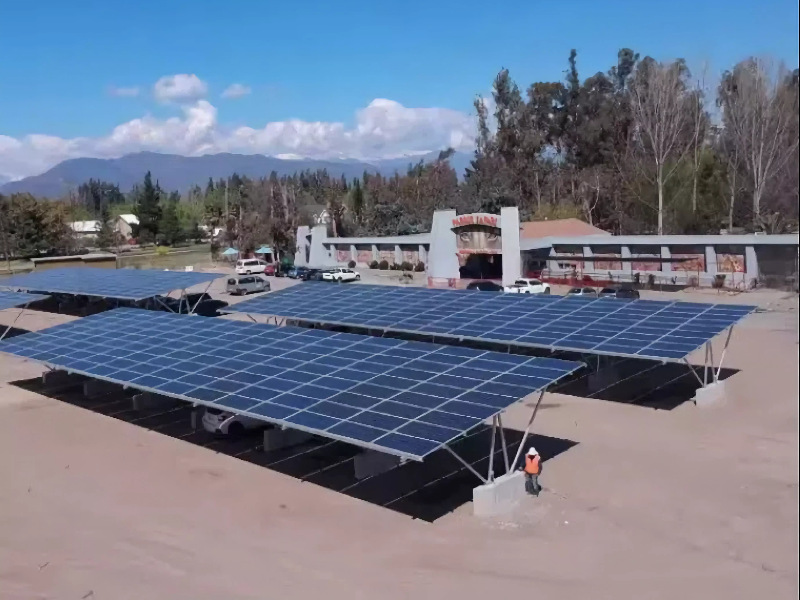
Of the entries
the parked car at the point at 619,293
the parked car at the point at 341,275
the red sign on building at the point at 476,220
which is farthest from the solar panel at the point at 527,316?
the parked car at the point at 341,275

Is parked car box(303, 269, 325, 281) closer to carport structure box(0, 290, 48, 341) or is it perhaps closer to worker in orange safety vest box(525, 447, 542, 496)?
carport structure box(0, 290, 48, 341)

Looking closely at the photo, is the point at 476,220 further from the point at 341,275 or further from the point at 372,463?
the point at 372,463

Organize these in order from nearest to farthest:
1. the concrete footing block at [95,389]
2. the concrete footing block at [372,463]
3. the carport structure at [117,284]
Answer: the concrete footing block at [372,463] < the concrete footing block at [95,389] < the carport structure at [117,284]

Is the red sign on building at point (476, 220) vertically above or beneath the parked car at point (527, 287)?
above

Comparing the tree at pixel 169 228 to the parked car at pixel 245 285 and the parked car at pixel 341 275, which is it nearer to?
the parked car at pixel 341 275

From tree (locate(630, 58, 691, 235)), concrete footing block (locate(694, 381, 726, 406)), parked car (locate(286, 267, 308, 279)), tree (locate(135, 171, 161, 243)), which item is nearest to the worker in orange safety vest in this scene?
concrete footing block (locate(694, 381, 726, 406))

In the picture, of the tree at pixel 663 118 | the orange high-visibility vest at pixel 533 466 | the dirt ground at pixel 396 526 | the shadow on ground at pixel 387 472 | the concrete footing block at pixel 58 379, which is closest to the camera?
the dirt ground at pixel 396 526

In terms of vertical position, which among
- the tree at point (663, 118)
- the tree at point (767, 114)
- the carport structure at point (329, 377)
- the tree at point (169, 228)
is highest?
the tree at point (663, 118)
